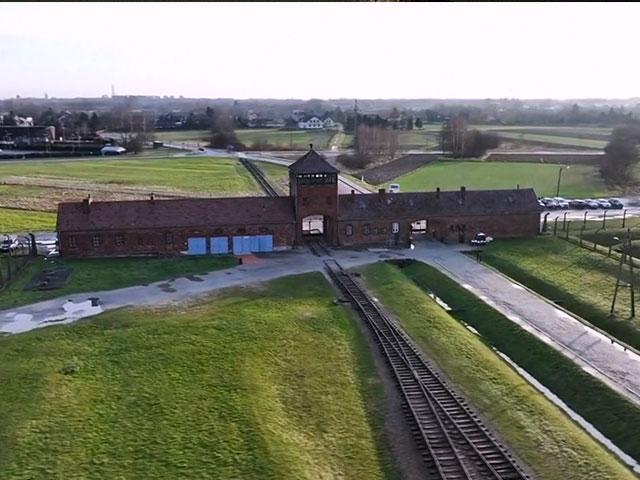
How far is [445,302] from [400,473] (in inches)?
670

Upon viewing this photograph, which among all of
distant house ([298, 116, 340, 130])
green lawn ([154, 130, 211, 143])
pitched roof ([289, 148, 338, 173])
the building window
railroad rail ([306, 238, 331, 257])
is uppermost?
pitched roof ([289, 148, 338, 173])

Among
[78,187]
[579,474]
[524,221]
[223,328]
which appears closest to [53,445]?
[223,328]

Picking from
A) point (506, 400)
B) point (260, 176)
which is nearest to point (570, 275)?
point (506, 400)

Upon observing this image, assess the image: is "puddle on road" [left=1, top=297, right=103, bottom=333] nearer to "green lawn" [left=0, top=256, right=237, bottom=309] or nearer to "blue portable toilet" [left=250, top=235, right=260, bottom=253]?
"green lawn" [left=0, top=256, right=237, bottom=309]

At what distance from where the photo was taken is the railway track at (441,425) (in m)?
18.7

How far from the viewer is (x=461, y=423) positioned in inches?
840

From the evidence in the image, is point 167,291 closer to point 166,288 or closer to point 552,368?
point 166,288

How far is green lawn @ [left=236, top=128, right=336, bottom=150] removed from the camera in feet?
409

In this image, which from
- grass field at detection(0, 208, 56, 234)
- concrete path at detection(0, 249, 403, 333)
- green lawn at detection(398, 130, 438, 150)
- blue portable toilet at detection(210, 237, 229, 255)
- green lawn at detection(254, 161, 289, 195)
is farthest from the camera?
green lawn at detection(398, 130, 438, 150)

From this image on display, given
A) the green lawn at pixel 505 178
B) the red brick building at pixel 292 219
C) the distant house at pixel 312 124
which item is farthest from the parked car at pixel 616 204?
the distant house at pixel 312 124

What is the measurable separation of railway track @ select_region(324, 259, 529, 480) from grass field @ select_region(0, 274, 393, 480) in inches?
49.5

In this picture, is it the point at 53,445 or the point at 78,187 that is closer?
the point at 53,445

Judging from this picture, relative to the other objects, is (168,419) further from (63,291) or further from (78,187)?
(78,187)

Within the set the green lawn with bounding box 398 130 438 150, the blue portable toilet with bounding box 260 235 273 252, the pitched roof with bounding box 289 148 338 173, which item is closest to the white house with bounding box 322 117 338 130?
the green lawn with bounding box 398 130 438 150
